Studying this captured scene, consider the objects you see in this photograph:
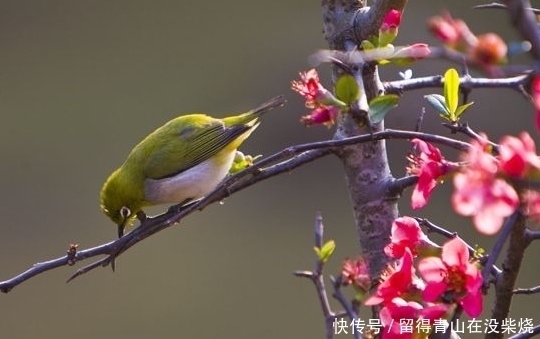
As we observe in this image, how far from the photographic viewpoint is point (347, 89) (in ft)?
3.45

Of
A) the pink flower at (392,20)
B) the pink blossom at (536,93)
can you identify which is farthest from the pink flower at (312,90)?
the pink blossom at (536,93)

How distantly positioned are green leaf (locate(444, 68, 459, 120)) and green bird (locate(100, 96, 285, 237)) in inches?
47.1

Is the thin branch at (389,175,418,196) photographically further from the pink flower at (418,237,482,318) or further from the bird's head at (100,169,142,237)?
the bird's head at (100,169,142,237)

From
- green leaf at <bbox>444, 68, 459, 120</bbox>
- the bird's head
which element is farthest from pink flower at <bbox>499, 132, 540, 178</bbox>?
the bird's head

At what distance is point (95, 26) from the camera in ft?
13.8

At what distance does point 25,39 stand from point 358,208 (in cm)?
312

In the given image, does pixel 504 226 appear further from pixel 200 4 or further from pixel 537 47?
pixel 200 4

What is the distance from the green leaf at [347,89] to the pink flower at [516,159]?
287 millimetres

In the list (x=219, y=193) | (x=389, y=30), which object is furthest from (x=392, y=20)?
(x=219, y=193)

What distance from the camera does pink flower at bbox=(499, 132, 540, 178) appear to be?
772 millimetres

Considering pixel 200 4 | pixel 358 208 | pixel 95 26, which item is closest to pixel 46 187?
pixel 95 26

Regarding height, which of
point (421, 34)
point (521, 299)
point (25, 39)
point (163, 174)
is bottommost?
point (521, 299)

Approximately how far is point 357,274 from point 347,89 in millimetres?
354

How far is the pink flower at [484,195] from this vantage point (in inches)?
28.8
